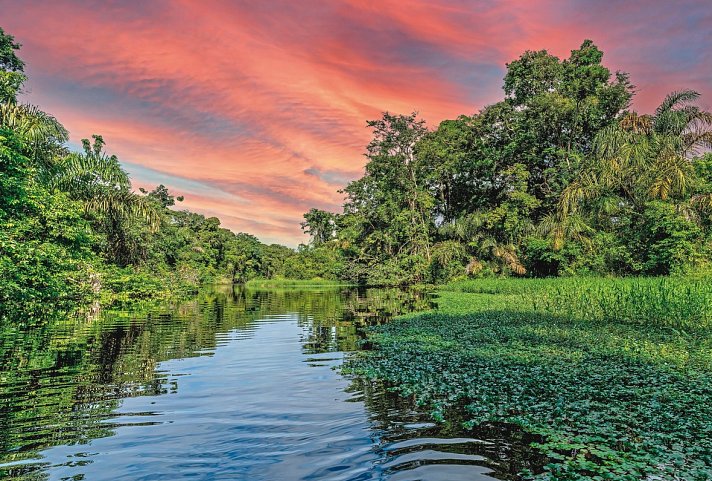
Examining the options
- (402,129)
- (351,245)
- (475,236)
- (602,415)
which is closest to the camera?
(602,415)

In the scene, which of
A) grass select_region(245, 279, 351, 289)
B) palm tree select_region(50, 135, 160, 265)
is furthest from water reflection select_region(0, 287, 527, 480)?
grass select_region(245, 279, 351, 289)

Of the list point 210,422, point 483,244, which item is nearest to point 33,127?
point 210,422

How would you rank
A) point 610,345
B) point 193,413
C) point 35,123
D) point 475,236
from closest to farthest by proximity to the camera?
point 193,413 → point 610,345 → point 35,123 → point 475,236

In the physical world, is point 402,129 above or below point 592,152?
above

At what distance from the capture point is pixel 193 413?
297 inches

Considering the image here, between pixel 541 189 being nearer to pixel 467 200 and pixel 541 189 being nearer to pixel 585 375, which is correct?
pixel 467 200

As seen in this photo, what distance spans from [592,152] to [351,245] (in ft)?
102

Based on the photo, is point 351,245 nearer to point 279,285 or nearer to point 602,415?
point 279,285

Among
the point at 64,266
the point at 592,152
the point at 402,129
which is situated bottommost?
the point at 64,266

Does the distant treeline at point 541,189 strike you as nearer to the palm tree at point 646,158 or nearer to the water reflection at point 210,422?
the palm tree at point 646,158

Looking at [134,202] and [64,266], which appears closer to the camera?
[64,266]

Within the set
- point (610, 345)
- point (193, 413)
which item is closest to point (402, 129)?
point (610, 345)

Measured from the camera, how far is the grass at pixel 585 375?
544 centimetres

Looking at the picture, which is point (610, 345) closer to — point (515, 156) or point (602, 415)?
point (602, 415)
